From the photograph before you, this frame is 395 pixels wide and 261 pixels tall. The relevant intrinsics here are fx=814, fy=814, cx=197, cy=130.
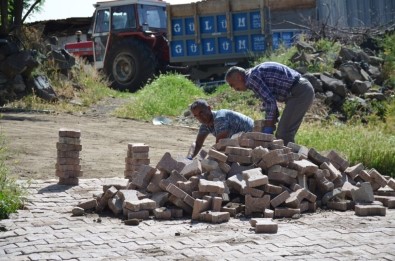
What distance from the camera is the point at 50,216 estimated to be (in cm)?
805

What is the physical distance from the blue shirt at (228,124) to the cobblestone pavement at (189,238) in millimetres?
1714

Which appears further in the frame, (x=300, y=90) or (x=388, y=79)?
(x=388, y=79)

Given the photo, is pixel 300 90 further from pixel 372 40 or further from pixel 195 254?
pixel 372 40

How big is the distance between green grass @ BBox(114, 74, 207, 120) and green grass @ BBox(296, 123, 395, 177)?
5.91 meters

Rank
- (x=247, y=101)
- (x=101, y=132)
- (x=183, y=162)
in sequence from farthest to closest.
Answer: (x=247, y=101) < (x=101, y=132) < (x=183, y=162)

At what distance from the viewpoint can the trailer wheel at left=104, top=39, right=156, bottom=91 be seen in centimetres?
2216

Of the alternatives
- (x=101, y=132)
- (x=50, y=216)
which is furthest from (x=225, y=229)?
(x=101, y=132)

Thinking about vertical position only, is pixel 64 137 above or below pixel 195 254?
above

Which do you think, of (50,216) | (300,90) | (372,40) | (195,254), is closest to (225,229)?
(195,254)

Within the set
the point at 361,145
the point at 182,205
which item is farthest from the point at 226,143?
the point at 361,145

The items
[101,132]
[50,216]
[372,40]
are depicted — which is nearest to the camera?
[50,216]

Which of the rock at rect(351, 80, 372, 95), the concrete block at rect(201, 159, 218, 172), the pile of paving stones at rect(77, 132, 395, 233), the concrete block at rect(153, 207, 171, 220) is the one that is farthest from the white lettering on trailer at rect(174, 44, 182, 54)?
the concrete block at rect(153, 207, 171, 220)

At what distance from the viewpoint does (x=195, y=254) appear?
6.41m

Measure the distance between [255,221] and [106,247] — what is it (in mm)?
1439
